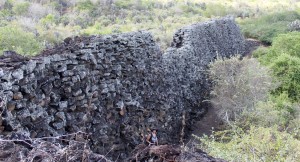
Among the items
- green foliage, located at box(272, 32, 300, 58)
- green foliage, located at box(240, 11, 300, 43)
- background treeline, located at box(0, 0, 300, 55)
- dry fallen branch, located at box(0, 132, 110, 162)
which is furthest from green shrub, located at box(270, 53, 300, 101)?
dry fallen branch, located at box(0, 132, 110, 162)

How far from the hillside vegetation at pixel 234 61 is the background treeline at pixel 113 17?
60 millimetres

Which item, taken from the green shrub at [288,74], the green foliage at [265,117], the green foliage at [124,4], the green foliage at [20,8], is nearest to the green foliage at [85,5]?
the green foliage at [124,4]

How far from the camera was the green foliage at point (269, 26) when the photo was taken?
3303cm

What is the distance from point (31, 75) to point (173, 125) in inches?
283

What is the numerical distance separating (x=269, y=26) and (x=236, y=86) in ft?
74.0

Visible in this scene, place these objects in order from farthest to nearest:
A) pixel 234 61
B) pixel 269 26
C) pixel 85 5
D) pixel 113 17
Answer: pixel 85 5
pixel 113 17
pixel 269 26
pixel 234 61

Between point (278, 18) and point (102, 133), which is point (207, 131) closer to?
point (102, 133)

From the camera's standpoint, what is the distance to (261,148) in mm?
7523

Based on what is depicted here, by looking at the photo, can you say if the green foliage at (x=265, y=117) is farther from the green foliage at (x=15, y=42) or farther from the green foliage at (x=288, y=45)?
the green foliage at (x=288, y=45)

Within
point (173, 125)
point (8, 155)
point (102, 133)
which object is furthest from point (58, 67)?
point (173, 125)

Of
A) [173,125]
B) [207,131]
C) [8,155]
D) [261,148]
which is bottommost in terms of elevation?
[207,131]

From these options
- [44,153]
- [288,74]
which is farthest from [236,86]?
[44,153]

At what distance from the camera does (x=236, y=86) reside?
48.3 ft

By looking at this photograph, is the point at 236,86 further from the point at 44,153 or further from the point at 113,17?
the point at 113,17
